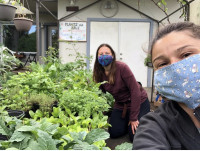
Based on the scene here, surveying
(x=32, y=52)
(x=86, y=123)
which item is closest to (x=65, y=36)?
(x=32, y=52)

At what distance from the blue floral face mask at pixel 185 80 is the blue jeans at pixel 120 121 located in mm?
2208

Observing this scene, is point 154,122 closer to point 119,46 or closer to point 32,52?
point 119,46

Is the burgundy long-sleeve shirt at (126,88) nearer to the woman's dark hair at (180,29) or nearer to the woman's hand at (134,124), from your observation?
the woman's hand at (134,124)

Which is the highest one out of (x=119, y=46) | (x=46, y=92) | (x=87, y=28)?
(x=87, y=28)

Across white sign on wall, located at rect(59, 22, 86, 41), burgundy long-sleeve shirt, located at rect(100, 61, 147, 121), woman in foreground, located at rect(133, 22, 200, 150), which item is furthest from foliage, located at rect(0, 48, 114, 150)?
white sign on wall, located at rect(59, 22, 86, 41)

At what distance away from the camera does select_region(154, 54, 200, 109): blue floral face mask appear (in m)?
0.90

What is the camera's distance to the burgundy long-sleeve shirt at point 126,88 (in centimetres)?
281

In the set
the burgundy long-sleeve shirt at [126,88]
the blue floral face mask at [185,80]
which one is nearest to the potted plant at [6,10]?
the burgundy long-sleeve shirt at [126,88]

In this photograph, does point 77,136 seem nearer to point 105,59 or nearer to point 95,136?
point 95,136

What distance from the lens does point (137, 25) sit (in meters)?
6.61

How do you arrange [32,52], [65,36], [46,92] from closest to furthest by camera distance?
[46,92] → [65,36] → [32,52]

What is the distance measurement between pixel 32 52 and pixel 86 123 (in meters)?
7.85

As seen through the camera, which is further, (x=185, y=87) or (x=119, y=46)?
(x=119, y=46)

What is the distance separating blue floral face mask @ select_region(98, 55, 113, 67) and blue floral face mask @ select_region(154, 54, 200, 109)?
178cm
